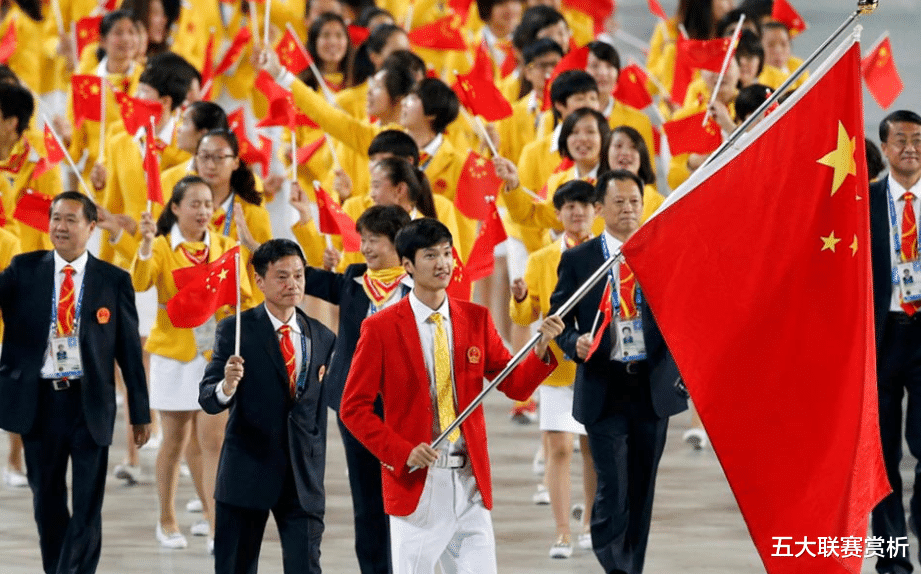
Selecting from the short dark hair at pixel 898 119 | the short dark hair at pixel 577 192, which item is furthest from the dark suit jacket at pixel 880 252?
the short dark hair at pixel 577 192

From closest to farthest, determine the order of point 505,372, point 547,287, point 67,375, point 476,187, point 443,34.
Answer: point 505,372
point 67,375
point 547,287
point 476,187
point 443,34

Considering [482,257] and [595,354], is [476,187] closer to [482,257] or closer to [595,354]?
[482,257]

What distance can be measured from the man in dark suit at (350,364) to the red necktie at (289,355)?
35cm

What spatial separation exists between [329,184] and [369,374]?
4275 millimetres

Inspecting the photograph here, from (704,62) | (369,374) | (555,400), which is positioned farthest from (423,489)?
(704,62)

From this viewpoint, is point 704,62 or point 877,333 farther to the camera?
point 704,62

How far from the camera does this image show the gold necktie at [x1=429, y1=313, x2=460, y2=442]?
623 centimetres

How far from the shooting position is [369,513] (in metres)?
7.30

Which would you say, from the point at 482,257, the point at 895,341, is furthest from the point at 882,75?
the point at 482,257

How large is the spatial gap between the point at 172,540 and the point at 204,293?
4.35 feet

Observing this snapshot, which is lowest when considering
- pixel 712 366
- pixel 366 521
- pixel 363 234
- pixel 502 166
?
pixel 366 521

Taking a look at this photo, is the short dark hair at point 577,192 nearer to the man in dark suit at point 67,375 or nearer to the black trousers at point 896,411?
the black trousers at point 896,411

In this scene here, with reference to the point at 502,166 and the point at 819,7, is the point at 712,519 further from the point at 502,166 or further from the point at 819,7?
the point at 819,7

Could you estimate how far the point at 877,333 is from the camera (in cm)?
759
